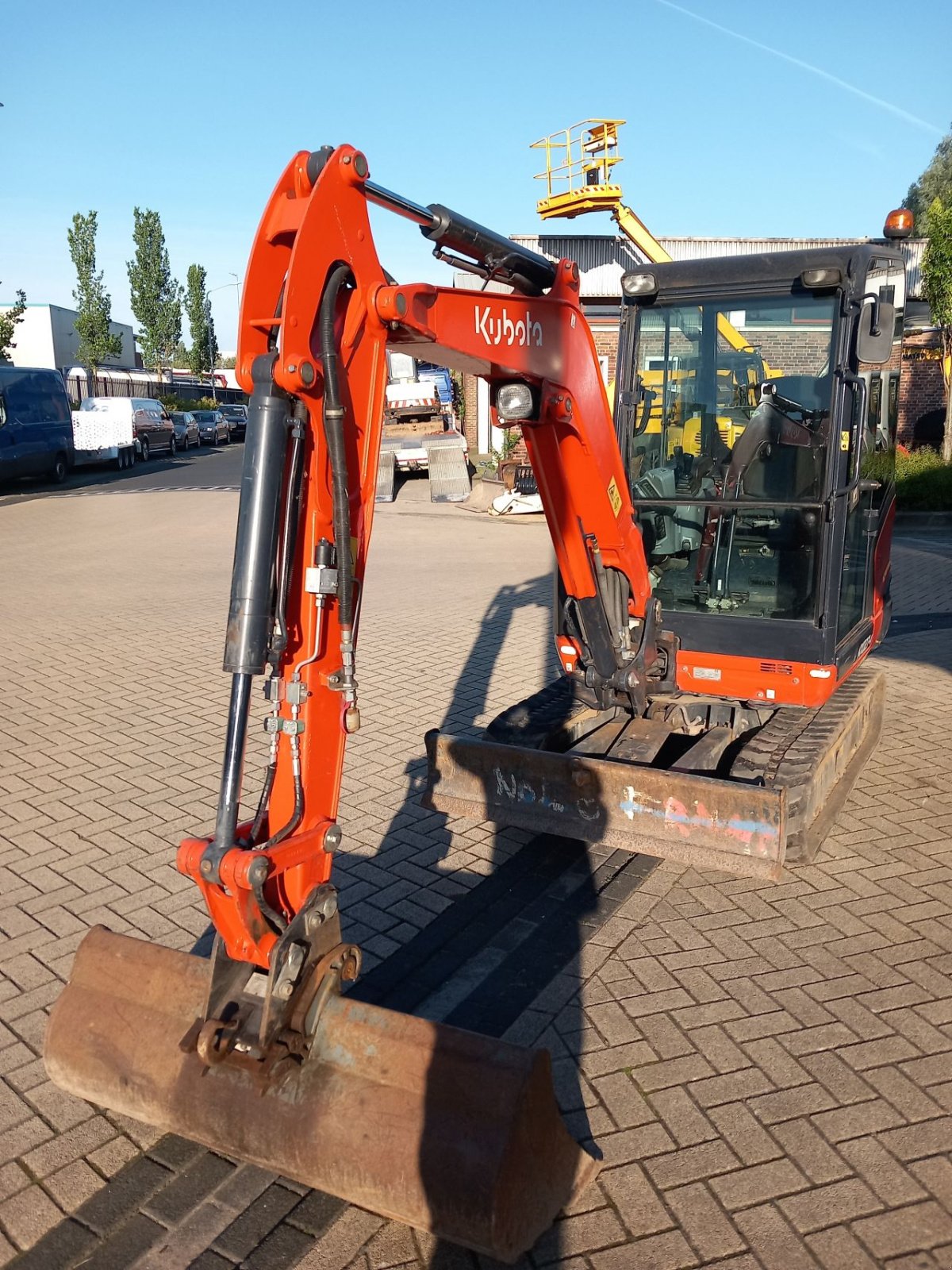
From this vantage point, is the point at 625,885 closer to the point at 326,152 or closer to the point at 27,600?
the point at 326,152

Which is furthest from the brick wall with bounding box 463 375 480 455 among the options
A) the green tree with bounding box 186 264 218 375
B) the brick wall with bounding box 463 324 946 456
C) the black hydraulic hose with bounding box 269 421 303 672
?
the green tree with bounding box 186 264 218 375

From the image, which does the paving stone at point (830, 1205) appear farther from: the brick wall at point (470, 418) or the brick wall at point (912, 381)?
the brick wall at point (470, 418)

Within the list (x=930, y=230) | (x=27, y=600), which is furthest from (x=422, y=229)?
(x=930, y=230)

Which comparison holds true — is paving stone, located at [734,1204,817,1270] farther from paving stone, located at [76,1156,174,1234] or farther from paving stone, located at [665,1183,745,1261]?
paving stone, located at [76,1156,174,1234]

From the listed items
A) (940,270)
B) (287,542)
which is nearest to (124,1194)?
(287,542)

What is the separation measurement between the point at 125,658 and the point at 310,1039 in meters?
7.07

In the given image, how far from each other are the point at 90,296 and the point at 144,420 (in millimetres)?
19692

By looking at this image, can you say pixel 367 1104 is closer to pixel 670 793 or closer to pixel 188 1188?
pixel 188 1188

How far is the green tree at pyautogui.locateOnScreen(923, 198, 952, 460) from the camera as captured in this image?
20094 millimetres

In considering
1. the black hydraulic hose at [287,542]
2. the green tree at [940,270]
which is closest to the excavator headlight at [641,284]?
the black hydraulic hose at [287,542]

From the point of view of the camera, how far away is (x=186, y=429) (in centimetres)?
4131

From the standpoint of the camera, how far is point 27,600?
12531 mm

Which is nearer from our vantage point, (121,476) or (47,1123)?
(47,1123)

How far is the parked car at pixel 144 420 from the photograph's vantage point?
33.6 m
